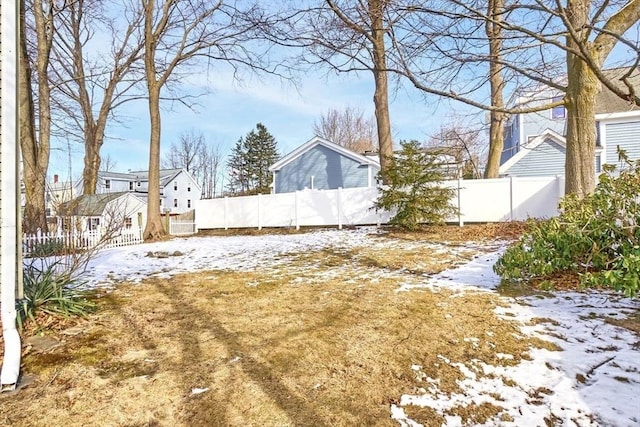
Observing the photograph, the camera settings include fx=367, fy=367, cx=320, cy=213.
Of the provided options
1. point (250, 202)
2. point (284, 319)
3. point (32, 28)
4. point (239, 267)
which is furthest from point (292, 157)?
point (284, 319)

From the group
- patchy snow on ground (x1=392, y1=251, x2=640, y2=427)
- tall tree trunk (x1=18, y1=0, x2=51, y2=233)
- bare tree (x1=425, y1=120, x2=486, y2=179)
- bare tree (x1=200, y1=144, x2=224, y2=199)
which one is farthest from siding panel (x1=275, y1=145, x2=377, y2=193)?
bare tree (x1=200, y1=144, x2=224, y2=199)

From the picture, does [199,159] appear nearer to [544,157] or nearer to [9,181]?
[544,157]

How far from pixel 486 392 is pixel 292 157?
1730 centimetres

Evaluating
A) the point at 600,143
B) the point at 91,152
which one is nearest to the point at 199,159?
the point at 91,152

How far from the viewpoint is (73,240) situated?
4.06m

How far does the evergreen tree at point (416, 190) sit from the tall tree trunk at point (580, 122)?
3.91 meters

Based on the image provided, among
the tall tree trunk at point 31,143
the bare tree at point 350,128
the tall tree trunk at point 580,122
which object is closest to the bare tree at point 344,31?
the tall tree trunk at point 580,122

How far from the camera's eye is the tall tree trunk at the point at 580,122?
5.59m

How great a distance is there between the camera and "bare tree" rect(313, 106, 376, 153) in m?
33.4

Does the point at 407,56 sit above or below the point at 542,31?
below

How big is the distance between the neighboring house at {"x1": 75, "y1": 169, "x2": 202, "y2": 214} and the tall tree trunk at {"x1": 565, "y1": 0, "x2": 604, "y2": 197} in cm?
3151

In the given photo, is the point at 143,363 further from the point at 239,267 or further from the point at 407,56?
the point at 407,56

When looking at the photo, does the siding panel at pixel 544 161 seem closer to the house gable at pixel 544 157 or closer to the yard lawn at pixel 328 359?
the house gable at pixel 544 157

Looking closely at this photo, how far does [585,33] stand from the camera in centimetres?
438
